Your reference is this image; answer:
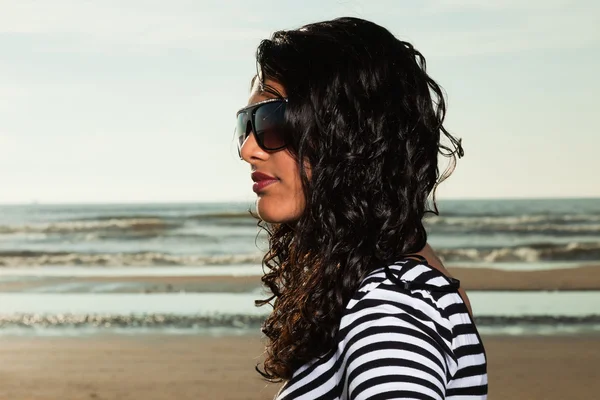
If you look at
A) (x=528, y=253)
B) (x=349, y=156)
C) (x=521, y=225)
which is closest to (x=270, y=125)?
(x=349, y=156)

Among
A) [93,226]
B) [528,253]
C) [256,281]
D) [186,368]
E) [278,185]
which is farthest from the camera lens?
[93,226]

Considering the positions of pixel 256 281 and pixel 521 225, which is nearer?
pixel 256 281

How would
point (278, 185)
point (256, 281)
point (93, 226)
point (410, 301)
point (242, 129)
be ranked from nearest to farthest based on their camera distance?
point (410, 301) → point (278, 185) → point (242, 129) → point (256, 281) → point (93, 226)

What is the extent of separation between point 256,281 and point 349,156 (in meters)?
11.5

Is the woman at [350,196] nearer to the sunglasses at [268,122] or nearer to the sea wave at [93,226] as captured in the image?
the sunglasses at [268,122]

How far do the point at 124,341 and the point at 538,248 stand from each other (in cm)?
1219

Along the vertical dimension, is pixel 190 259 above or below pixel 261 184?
below

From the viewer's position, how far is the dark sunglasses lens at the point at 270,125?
1837 millimetres

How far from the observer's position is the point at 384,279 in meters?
1.53

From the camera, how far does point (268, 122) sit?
6.13 ft

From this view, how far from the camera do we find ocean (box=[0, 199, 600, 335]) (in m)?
9.86

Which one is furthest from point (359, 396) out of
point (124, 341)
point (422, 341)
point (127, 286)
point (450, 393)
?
point (127, 286)

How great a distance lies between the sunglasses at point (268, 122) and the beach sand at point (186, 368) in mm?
5409

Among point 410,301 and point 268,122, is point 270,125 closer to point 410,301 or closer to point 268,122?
point 268,122
